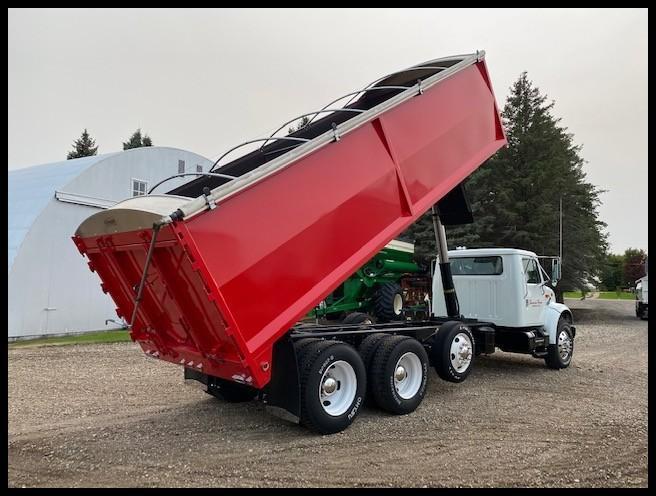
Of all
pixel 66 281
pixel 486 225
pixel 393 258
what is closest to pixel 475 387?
pixel 393 258

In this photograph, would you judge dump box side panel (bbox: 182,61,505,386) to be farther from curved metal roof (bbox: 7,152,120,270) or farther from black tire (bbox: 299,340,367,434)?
curved metal roof (bbox: 7,152,120,270)

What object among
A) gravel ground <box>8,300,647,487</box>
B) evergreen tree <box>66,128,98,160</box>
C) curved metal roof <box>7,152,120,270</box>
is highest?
evergreen tree <box>66,128,98,160</box>

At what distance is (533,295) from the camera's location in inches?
364

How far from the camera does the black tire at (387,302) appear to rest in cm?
1566

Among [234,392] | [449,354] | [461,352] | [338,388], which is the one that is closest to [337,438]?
[338,388]

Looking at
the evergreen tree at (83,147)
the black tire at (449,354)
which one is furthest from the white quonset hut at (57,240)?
the evergreen tree at (83,147)

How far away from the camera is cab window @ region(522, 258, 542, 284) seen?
9.16m

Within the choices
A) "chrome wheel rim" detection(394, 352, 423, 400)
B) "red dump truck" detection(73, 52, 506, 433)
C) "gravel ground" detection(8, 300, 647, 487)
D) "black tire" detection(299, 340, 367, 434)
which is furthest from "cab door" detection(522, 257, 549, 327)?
"black tire" detection(299, 340, 367, 434)

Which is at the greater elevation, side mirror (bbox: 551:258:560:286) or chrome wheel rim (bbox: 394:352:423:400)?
side mirror (bbox: 551:258:560:286)

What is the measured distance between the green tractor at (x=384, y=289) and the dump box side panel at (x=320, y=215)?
8.13 metres

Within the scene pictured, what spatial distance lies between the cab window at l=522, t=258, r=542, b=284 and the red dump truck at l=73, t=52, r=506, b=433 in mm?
2562

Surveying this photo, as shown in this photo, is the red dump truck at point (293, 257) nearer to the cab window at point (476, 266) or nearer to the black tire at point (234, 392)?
the black tire at point (234, 392)

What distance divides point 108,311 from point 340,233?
13.4 metres

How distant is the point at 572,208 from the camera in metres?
25.5
